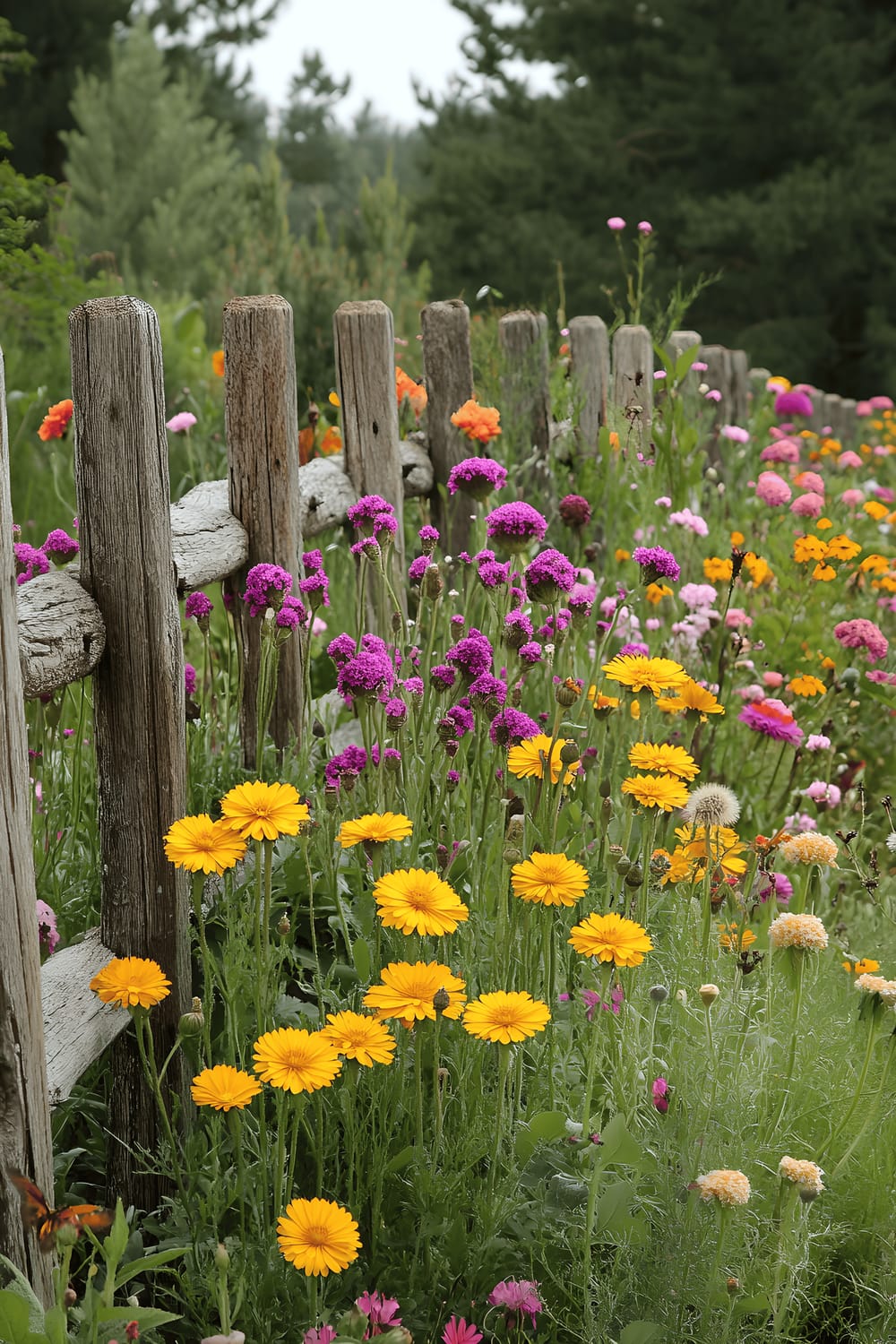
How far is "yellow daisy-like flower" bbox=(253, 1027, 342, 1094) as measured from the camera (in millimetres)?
1480

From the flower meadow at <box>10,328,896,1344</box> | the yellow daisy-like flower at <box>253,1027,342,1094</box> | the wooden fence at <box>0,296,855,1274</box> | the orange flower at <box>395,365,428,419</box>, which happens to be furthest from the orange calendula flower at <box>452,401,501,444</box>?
the yellow daisy-like flower at <box>253,1027,342,1094</box>

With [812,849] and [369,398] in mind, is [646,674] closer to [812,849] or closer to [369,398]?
[812,849]

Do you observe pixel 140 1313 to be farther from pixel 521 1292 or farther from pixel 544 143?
pixel 544 143

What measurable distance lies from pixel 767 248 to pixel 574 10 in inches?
208

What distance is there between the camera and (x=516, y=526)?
2.28 metres

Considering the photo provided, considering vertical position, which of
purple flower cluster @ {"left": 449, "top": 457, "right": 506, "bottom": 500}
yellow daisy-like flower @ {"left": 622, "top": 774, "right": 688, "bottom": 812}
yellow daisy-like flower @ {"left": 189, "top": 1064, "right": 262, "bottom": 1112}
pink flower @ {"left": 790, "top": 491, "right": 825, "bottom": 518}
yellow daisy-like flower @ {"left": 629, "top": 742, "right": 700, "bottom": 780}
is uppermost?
purple flower cluster @ {"left": 449, "top": 457, "right": 506, "bottom": 500}

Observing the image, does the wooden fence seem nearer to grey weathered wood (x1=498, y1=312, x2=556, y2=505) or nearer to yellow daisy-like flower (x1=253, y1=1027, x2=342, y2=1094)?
yellow daisy-like flower (x1=253, y1=1027, x2=342, y2=1094)

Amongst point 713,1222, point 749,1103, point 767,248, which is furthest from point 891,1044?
point 767,248

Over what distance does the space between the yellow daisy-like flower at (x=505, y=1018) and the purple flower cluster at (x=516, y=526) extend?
3.07ft

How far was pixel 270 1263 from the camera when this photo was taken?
167 cm

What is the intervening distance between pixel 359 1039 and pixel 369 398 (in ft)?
7.41

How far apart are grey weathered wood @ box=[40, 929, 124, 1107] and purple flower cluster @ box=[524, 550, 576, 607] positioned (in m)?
0.95

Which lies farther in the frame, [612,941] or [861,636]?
[861,636]

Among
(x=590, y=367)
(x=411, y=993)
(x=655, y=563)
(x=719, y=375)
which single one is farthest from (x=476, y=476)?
(x=719, y=375)
